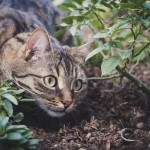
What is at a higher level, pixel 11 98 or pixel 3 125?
pixel 11 98

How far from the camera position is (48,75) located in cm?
282

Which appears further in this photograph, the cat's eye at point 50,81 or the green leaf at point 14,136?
the cat's eye at point 50,81

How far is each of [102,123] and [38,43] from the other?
803 mm

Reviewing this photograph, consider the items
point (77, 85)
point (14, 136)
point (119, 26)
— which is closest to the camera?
point (14, 136)

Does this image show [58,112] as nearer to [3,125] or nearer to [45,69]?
[45,69]

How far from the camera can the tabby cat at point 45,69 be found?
109 inches

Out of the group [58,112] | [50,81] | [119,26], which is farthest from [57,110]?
[119,26]

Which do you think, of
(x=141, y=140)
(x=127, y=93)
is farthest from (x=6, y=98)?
(x=127, y=93)

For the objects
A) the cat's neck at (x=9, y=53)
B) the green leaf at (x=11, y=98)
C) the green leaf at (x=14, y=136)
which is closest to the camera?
the green leaf at (x=14, y=136)

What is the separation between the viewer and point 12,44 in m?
3.18

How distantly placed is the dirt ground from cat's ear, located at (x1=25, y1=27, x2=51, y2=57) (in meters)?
0.43

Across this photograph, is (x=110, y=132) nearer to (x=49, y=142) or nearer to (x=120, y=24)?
(x=49, y=142)

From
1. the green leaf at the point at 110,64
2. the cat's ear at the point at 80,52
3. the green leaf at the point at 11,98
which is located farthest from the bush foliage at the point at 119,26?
the green leaf at the point at 11,98

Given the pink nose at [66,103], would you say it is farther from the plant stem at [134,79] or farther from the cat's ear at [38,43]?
the plant stem at [134,79]
